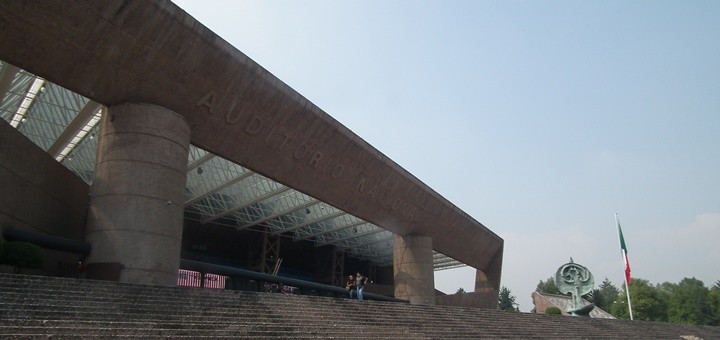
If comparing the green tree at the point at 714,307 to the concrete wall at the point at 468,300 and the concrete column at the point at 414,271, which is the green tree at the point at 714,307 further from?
the concrete column at the point at 414,271

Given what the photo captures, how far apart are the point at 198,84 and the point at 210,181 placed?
17054 mm

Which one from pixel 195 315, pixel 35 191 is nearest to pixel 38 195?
pixel 35 191

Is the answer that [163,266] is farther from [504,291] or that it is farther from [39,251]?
[504,291]

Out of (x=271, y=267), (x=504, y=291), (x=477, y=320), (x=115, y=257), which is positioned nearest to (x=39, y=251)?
(x=115, y=257)

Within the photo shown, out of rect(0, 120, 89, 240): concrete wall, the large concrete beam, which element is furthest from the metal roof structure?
the large concrete beam

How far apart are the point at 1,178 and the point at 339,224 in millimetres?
30947

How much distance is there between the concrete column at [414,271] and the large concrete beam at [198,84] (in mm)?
5938

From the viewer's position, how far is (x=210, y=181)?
110 ft

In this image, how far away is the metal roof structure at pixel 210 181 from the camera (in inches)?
939

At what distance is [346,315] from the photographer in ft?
44.2

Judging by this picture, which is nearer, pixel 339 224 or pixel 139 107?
pixel 139 107

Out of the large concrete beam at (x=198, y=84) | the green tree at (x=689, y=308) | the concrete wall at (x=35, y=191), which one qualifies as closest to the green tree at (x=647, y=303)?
the green tree at (x=689, y=308)

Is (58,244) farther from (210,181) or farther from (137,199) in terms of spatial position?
(210,181)

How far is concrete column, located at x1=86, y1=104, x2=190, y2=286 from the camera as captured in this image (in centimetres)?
1545
